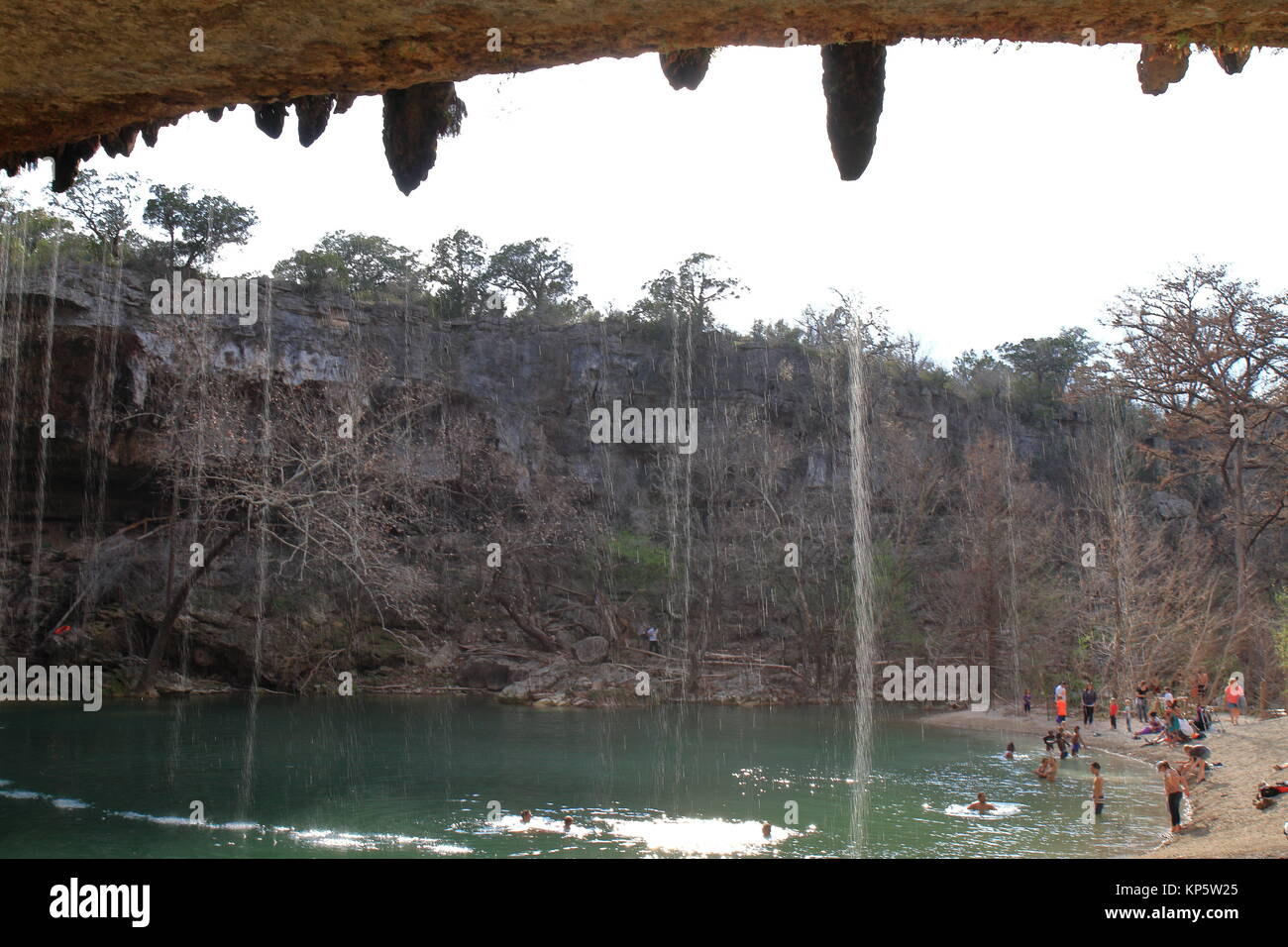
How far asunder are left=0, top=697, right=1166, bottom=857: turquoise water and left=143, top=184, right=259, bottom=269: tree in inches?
861

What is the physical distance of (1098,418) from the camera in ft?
171

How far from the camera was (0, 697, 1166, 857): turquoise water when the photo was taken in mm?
13883

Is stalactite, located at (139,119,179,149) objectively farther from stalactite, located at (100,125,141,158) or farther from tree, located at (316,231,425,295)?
tree, located at (316,231,425,295)

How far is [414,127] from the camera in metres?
4.54

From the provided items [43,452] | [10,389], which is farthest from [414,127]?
[43,452]

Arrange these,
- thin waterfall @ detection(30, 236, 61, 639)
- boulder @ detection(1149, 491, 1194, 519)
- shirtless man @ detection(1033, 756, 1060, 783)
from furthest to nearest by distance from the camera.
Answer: boulder @ detection(1149, 491, 1194, 519), thin waterfall @ detection(30, 236, 61, 639), shirtless man @ detection(1033, 756, 1060, 783)

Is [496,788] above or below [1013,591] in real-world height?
below

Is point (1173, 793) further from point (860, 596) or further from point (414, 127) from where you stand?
point (860, 596)

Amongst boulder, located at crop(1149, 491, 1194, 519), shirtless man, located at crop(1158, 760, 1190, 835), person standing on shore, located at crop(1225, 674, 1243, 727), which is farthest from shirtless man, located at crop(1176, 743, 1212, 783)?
boulder, located at crop(1149, 491, 1194, 519)

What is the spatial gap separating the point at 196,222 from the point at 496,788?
32984 millimetres

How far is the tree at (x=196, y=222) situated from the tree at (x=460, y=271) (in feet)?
36.7

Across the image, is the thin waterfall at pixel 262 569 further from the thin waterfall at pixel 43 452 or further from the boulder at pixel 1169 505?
the boulder at pixel 1169 505

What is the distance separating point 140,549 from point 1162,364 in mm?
35889
